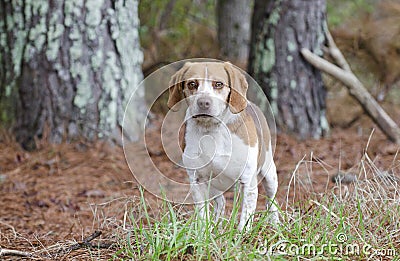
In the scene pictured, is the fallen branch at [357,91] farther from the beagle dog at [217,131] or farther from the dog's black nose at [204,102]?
the dog's black nose at [204,102]

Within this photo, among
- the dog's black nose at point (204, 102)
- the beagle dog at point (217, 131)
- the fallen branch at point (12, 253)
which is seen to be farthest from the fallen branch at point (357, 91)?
the fallen branch at point (12, 253)

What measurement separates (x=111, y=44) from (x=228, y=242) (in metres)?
3.24

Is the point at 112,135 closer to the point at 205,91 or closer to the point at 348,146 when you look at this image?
the point at 348,146

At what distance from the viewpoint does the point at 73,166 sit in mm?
5082

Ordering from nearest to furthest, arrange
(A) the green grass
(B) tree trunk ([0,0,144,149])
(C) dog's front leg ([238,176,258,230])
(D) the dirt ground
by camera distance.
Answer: (A) the green grass → (C) dog's front leg ([238,176,258,230]) → (D) the dirt ground → (B) tree trunk ([0,0,144,149])

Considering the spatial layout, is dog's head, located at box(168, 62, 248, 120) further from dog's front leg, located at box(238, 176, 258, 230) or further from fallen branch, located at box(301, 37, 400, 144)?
fallen branch, located at box(301, 37, 400, 144)

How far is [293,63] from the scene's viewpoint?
6023 millimetres

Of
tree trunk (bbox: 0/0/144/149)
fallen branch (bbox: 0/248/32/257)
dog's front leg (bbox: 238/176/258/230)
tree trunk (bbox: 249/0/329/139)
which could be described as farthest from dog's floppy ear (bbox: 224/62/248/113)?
tree trunk (bbox: 249/0/329/139)

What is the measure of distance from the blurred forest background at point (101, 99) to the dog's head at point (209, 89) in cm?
99

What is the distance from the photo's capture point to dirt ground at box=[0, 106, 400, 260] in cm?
402

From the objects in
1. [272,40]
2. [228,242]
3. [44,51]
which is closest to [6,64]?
[44,51]

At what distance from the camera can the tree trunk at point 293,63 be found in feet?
19.7

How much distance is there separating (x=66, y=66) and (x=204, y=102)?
271 cm

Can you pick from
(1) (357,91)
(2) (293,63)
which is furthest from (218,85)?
(1) (357,91)
